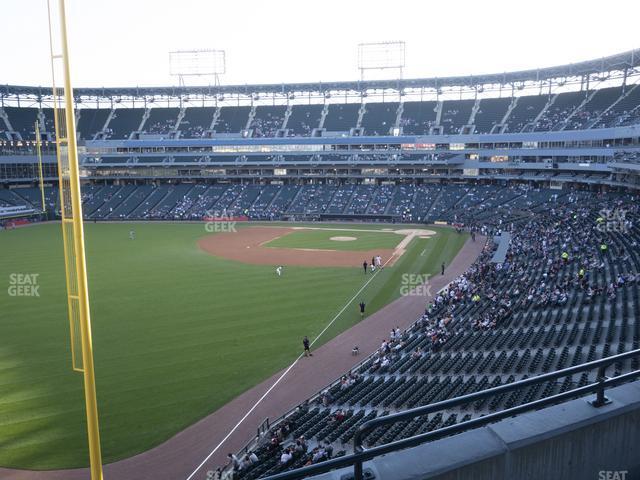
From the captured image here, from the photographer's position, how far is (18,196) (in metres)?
83.6

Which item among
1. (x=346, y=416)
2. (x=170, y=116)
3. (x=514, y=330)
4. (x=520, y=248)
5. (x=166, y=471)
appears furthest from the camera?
(x=170, y=116)

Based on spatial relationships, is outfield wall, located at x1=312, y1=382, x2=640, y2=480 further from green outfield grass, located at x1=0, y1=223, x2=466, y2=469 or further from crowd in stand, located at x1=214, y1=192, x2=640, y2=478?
green outfield grass, located at x1=0, y1=223, x2=466, y2=469

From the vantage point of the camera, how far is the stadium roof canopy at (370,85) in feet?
241

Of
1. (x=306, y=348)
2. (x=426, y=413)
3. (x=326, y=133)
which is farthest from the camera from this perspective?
(x=326, y=133)

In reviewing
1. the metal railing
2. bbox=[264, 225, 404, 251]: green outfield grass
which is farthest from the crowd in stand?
bbox=[264, 225, 404, 251]: green outfield grass

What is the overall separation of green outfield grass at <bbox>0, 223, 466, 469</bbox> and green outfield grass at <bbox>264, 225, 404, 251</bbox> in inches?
246

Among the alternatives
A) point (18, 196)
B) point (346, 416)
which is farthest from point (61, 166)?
point (18, 196)

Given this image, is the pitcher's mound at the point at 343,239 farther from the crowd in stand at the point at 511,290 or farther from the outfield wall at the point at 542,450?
the outfield wall at the point at 542,450

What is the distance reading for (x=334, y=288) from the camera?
1452 inches

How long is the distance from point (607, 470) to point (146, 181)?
3933 inches

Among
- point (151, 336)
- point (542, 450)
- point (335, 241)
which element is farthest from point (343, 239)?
point (542, 450)

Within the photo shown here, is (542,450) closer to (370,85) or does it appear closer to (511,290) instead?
(511,290)

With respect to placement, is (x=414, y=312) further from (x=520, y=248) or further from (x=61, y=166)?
(x=61, y=166)

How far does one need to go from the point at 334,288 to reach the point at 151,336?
1441 cm
